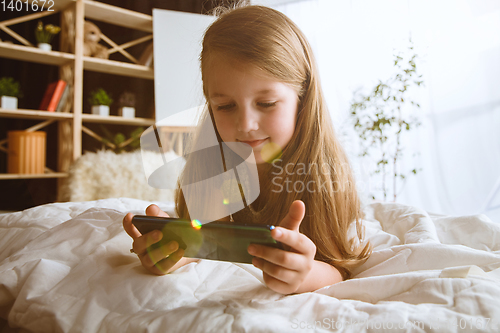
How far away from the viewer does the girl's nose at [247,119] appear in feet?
1.96

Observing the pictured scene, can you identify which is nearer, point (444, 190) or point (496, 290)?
point (496, 290)

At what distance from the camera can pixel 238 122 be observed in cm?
61

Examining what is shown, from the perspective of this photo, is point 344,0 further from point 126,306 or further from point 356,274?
point 126,306

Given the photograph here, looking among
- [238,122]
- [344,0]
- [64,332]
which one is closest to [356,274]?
[238,122]

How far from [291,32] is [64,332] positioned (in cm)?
63

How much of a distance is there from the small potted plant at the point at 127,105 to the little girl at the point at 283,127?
5.43 feet

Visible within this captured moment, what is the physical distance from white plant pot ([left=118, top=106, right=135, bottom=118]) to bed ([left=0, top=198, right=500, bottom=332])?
5.61ft

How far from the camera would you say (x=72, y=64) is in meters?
2.00

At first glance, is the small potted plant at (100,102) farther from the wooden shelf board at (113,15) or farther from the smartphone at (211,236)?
the smartphone at (211,236)

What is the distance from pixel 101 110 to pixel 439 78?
213cm

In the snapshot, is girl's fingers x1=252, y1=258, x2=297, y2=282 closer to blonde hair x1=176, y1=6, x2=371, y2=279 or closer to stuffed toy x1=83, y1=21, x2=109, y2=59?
blonde hair x1=176, y1=6, x2=371, y2=279

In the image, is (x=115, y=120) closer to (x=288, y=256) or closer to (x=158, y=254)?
(x=158, y=254)

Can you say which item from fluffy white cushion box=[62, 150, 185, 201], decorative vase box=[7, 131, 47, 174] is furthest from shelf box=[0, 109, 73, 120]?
fluffy white cushion box=[62, 150, 185, 201]

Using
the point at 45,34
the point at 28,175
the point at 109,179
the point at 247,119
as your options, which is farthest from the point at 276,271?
the point at 45,34
